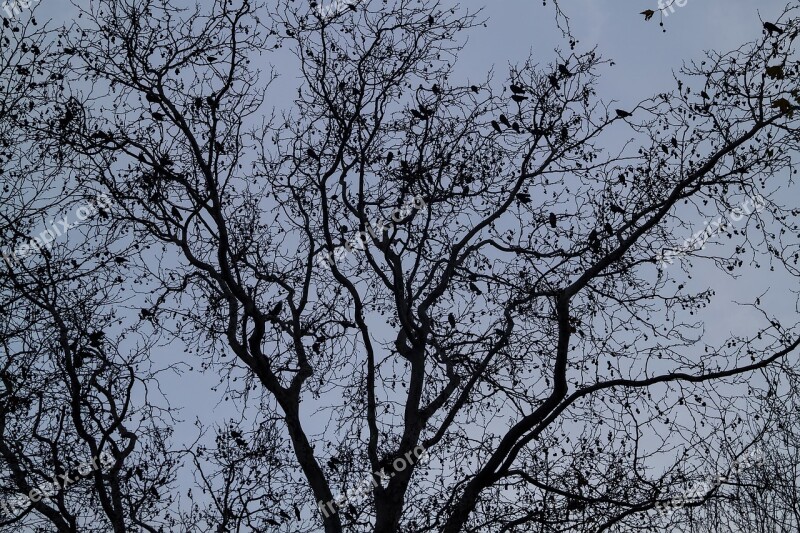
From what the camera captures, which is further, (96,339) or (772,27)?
(96,339)

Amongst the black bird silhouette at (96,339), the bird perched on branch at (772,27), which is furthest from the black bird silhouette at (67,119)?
the bird perched on branch at (772,27)

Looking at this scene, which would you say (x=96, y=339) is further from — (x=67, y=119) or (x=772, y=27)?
(x=772, y=27)

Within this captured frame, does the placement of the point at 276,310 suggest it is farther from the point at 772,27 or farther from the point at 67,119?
the point at 772,27

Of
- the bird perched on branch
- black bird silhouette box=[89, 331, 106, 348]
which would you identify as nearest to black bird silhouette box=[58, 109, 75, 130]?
black bird silhouette box=[89, 331, 106, 348]

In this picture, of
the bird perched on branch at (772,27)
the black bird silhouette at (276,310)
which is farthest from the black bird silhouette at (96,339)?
the bird perched on branch at (772,27)

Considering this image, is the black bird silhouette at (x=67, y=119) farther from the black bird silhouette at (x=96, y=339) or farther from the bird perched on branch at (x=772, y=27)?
the bird perched on branch at (x=772, y=27)

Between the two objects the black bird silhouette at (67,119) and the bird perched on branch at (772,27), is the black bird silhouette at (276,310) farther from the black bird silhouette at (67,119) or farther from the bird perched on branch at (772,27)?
the bird perched on branch at (772,27)

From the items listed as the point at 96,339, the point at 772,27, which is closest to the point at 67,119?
the point at 96,339

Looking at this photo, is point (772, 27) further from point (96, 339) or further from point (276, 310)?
point (96, 339)

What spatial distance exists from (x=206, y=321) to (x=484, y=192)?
3.96 m

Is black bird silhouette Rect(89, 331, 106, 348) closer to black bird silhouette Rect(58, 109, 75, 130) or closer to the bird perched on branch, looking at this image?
black bird silhouette Rect(58, 109, 75, 130)

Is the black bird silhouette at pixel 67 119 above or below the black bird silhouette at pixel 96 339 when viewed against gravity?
above

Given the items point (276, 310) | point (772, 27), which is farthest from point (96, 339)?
point (772, 27)

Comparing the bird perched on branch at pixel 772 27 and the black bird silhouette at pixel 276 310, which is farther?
the black bird silhouette at pixel 276 310
